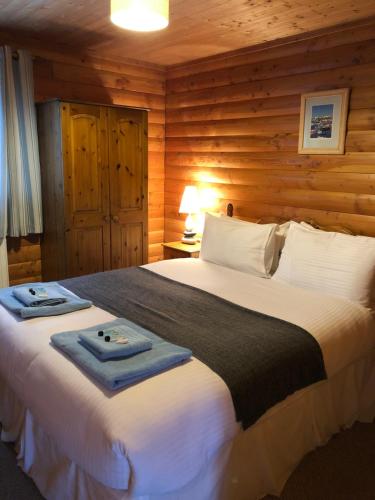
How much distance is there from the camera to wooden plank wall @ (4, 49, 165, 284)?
3703 millimetres

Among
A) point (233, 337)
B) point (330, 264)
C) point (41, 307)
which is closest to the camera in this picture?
point (233, 337)

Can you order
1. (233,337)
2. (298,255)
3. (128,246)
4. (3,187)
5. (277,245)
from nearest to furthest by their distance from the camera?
(233,337) < (298,255) < (277,245) < (3,187) < (128,246)

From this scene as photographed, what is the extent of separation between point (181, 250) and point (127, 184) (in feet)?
2.58

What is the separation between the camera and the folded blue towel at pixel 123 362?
5.26 ft

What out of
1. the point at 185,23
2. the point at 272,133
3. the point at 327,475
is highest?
the point at 185,23

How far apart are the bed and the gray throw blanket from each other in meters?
0.08

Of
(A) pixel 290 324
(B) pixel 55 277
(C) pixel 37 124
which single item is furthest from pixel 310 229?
(C) pixel 37 124

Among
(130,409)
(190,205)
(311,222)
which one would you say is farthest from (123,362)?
(190,205)

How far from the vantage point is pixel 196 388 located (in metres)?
1.61

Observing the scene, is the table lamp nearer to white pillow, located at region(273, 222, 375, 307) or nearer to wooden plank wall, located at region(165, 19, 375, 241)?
wooden plank wall, located at region(165, 19, 375, 241)

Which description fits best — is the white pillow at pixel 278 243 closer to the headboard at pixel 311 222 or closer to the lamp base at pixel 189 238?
the headboard at pixel 311 222

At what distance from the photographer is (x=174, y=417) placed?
149 cm

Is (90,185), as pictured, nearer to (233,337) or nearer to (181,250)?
(181,250)

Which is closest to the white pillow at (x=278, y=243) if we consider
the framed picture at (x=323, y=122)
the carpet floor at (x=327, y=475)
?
the framed picture at (x=323, y=122)
